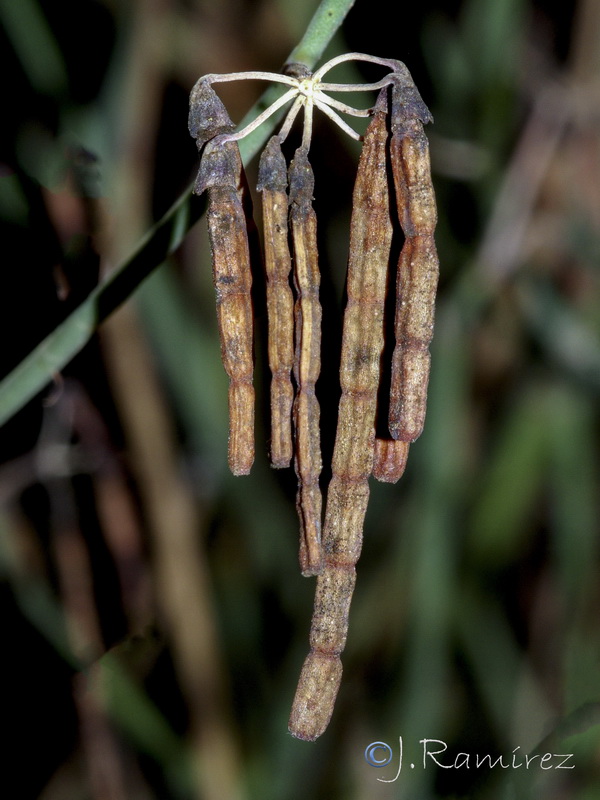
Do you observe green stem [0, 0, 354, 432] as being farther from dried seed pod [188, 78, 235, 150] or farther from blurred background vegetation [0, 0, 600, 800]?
blurred background vegetation [0, 0, 600, 800]

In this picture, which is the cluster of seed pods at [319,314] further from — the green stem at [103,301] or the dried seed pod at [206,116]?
the green stem at [103,301]

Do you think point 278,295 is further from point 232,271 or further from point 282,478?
point 282,478

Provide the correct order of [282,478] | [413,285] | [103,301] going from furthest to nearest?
[282,478] < [103,301] < [413,285]

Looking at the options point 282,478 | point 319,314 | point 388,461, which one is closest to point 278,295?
point 319,314

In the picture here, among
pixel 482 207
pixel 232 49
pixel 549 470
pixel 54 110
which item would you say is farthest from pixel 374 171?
pixel 232 49

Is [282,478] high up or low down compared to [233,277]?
down

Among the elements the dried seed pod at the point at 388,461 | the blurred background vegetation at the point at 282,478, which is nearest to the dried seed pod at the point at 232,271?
the dried seed pod at the point at 388,461

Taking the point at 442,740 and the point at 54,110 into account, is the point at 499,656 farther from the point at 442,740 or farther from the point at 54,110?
the point at 54,110
